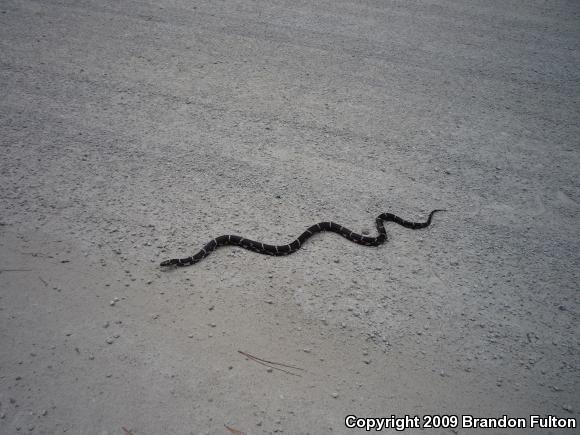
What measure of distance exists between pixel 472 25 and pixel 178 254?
9787 millimetres

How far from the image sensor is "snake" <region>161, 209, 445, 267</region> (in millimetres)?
5051

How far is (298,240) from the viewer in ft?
17.5

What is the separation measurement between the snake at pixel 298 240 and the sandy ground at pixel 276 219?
0.12 m

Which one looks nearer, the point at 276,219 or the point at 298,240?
the point at 298,240

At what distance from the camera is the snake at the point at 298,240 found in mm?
5051

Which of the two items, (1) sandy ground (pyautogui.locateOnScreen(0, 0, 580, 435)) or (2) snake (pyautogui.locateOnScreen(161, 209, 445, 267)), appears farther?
(2) snake (pyautogui.locateOnScreen(161, 209, 445, 267))

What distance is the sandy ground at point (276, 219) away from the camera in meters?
3.87

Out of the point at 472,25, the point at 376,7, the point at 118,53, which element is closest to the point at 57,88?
the point at 118,53

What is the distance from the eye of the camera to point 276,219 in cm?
568

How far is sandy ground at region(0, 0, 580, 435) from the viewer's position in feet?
12.7

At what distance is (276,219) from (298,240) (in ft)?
1.74

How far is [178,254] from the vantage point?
199 inches

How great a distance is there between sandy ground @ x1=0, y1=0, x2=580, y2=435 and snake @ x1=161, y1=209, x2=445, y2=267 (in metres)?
0.12

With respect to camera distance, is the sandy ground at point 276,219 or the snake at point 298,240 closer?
the sandy ground at point 276,219
